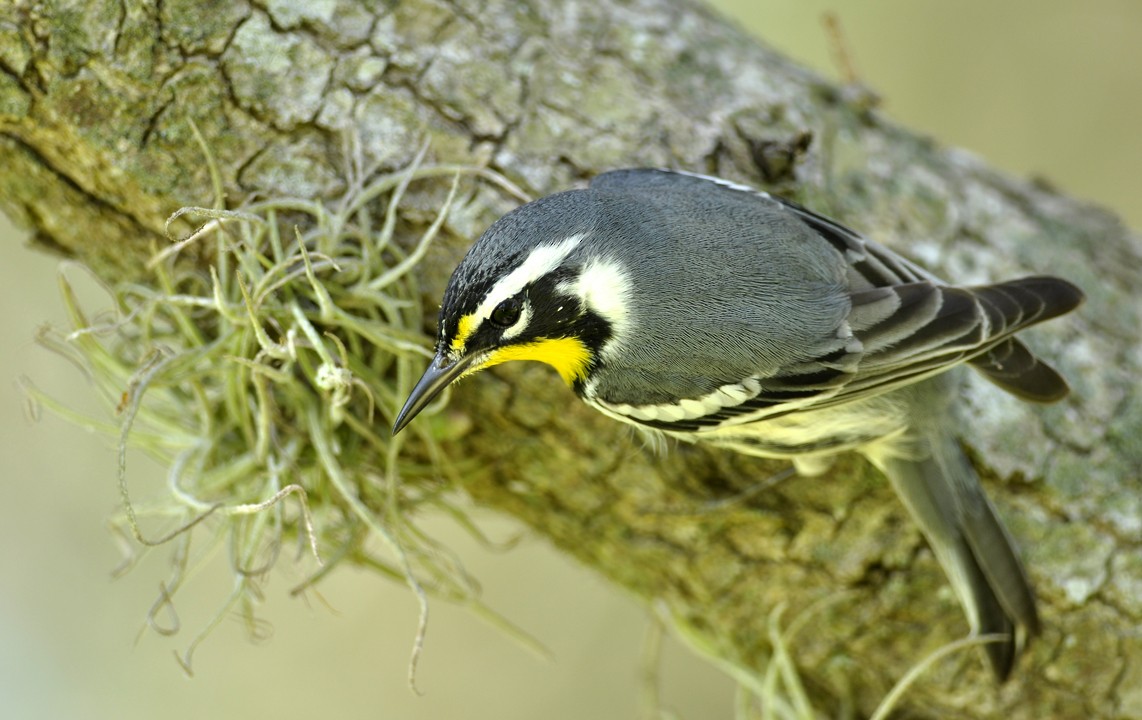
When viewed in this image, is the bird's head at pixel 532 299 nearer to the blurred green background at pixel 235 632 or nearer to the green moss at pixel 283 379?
the green moss at pixel 283 379

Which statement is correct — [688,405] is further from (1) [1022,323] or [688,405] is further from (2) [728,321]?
(1) [1022,323]

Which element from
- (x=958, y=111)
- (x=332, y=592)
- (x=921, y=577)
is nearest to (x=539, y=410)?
(x=921, y=577)

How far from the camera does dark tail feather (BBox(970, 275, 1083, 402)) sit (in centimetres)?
224

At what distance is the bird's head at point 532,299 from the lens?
1.97 meters

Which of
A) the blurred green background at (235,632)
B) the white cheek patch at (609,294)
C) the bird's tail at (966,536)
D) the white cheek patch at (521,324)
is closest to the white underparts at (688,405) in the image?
the white cheek patch at (609,294)

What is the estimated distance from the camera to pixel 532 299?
2.06 meters

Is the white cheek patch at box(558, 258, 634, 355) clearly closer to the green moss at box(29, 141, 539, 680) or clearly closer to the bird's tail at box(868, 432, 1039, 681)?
A: the green moss at box(29, 141, 539, 680)

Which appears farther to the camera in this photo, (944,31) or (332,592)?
(944,31)

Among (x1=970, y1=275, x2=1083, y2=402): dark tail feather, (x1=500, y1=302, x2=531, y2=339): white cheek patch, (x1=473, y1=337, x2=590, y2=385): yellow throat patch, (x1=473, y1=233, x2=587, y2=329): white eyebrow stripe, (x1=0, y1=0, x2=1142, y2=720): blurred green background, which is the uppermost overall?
(x1=970, y1=275, x2=1083, y2=402): dark tail feather

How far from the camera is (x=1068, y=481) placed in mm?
2529

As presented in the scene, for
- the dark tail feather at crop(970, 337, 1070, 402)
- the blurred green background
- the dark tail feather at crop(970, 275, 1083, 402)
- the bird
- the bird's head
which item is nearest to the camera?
the bird's head

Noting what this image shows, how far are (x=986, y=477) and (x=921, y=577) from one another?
1.01ft

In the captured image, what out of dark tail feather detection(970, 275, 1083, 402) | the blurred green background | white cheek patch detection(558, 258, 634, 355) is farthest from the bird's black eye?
the blurred green background

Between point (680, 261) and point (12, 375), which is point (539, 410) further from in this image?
point (12, 375)
